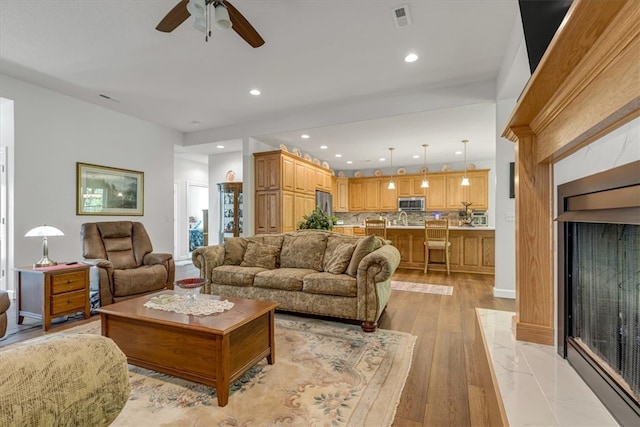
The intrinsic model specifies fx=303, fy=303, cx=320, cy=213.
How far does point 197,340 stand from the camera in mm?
1787

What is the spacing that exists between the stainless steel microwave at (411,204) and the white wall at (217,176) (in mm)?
4507

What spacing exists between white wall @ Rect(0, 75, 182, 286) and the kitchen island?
16.2 ft

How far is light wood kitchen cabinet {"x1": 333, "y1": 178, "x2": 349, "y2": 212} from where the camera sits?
922cm

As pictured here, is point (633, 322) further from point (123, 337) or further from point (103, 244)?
point (103, 244)

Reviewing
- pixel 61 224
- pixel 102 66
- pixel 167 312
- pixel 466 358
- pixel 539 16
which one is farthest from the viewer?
pixel 61 224

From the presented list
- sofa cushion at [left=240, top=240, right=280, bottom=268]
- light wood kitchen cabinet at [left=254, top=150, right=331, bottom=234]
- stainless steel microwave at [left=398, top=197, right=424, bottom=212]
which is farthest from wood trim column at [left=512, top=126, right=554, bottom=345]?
stainless steel microwave at [left=398, top=197, right=424, bottom=212]

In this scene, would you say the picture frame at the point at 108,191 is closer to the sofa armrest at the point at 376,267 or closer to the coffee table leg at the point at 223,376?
the coffee table leg at the point at 223,376

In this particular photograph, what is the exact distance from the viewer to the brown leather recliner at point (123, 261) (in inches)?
135

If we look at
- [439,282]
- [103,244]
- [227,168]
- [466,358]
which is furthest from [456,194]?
[103,244]

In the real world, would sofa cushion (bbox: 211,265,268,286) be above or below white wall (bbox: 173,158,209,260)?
below

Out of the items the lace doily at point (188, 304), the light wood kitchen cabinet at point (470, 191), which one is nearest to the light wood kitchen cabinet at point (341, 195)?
the light wood kitchen cabinet at point (470, 191)

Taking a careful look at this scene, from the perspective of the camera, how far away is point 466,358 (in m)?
2.28

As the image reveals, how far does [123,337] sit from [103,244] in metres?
2.42

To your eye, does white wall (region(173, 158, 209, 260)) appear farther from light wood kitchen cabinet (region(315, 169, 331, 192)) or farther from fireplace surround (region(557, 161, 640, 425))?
fireplace surround (region(557, 161, 640, 425))
